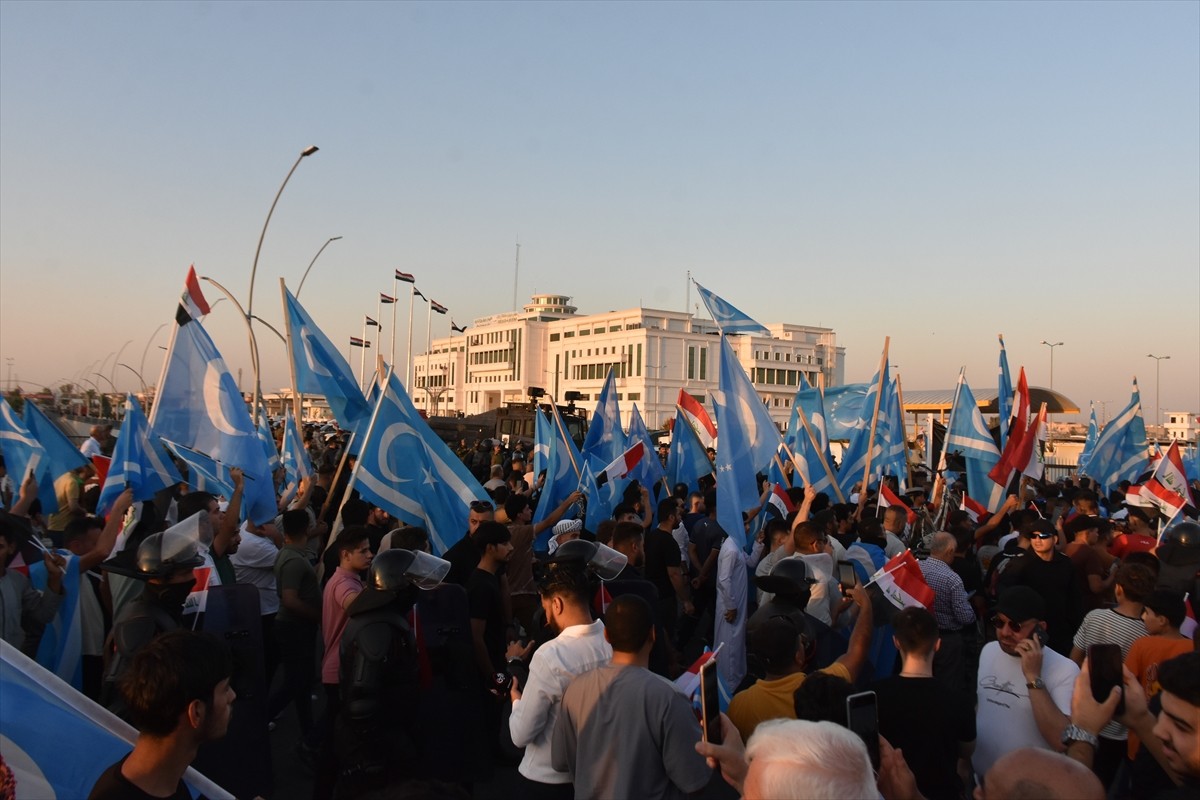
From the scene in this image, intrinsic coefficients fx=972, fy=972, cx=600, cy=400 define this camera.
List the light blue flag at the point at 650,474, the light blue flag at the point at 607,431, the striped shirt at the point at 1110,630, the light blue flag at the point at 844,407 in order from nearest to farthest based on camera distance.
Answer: the striped shirt at the point at 1110,630
the light blue flag at the point at 650,474
the light blue flag at the point at 607,431
the light blue flag at the point at 844,407

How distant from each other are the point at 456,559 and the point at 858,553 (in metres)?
2.96

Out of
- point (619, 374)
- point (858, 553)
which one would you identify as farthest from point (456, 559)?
point (619, 374)

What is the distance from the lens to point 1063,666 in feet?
13.4

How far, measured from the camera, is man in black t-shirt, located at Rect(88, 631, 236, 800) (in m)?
→ 2.55

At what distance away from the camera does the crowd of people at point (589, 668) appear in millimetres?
2693

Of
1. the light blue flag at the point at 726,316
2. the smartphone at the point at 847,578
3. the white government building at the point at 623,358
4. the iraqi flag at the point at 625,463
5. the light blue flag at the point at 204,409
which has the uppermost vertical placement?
the white government building at the point at 623,358

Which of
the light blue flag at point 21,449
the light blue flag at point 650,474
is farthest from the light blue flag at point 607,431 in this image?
the light blue flag at point 21,449

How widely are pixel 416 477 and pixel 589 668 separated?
4319mm

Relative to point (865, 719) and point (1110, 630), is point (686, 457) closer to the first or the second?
point (1110, 630)

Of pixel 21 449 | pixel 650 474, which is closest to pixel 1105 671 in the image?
pixel 21 449

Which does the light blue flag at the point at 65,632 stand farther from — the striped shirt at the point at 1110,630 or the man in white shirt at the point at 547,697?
the striped shirt at the point at 1110,630

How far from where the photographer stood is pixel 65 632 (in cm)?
539

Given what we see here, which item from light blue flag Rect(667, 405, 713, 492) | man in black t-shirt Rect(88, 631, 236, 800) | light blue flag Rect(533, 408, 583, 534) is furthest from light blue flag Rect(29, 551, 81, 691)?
light blue flag Rect(667, 405, 713, 492)

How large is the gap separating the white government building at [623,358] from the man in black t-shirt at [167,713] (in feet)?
321
